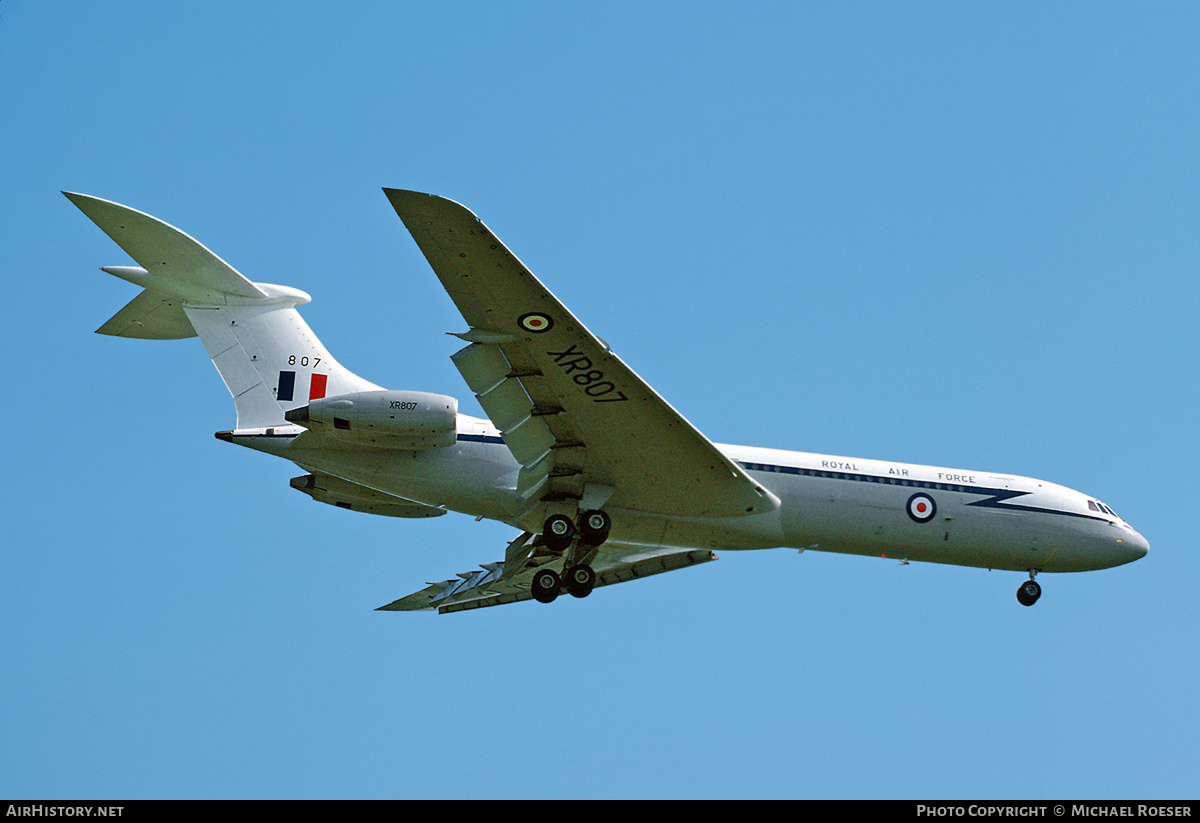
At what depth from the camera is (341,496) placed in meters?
25.4

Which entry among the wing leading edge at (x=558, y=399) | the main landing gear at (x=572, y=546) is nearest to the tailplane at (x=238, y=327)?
the wing leading edge at (x=558, y=399)

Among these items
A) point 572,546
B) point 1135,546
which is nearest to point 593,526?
point 572,546

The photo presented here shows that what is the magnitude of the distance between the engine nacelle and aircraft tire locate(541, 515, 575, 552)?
2.59 metres

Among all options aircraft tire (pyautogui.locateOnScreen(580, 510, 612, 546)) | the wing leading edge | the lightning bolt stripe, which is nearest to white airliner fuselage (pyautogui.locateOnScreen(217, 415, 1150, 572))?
the lightning bolt stripe

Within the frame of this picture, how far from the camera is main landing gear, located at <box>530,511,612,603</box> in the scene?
23219mm

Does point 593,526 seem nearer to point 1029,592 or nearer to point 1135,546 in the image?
point 1029,592

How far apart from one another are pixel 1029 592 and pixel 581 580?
9090mm

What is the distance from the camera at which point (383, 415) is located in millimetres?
22156

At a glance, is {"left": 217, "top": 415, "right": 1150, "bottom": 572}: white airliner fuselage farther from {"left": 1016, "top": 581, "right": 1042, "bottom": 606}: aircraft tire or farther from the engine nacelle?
the engine nacelle

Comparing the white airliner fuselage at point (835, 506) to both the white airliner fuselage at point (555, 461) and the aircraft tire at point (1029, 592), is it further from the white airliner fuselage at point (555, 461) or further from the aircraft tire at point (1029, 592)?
the aircraft tire at point (1029, 592)
